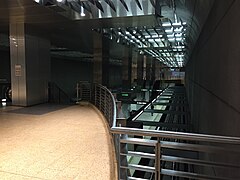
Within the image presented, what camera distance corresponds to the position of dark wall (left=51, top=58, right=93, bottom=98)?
20047 mm

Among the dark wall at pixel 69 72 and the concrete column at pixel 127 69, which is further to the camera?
the dark wall at pixel 69 72

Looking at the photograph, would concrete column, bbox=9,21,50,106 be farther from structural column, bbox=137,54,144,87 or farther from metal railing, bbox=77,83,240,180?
structural column, bbox=137,54,144,87

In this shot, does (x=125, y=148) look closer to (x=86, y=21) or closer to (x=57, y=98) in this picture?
(x=86, y=21)

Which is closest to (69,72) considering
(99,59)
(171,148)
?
(99,59)

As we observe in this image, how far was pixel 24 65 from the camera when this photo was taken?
306 inches

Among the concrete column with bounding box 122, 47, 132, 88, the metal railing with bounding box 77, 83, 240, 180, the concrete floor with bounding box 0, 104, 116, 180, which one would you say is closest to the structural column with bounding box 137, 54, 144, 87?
the concrete column with bounding box 122, 47, 132, 88

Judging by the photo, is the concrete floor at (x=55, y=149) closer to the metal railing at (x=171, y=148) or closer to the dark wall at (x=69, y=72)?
the metal railing at (x=171, y=148)

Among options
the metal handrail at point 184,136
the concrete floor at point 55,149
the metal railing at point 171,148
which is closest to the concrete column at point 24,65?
the concrete floor at point 55,149

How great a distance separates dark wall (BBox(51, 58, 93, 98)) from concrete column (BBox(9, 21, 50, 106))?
11318mm

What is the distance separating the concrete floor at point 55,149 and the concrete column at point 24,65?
2429mm

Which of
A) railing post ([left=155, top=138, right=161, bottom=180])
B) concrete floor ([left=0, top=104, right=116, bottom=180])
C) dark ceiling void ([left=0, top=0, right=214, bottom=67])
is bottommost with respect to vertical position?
concrete floor ([left=0, top=104, right=116, bottom=180])

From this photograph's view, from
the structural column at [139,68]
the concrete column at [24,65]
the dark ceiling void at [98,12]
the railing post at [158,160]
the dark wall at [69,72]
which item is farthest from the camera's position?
the dark wall at [69,72]

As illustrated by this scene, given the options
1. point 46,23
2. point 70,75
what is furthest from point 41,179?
point 70,75

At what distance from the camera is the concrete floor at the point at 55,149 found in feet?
8.87
